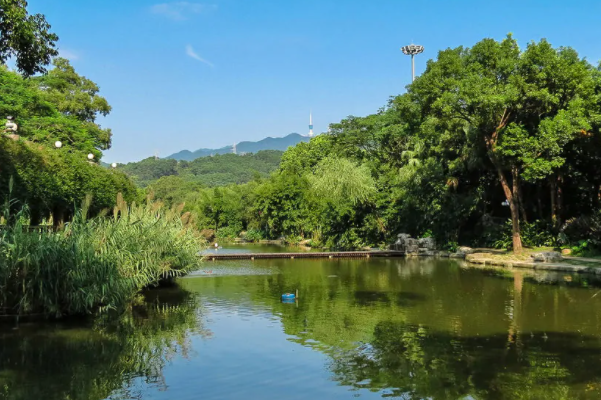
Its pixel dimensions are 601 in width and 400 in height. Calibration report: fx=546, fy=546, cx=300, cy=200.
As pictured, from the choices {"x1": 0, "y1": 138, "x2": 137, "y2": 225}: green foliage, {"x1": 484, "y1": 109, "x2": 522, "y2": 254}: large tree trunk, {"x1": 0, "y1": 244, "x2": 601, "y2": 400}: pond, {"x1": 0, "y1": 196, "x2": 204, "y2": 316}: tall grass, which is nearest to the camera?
{"x1": 0, "y1": 244, "x2": 601, "y2": 400}: pond

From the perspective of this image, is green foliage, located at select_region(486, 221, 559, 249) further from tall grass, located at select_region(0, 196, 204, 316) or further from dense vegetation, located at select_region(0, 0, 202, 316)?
tall grass, located at select_region(0, 196, 204, 316)

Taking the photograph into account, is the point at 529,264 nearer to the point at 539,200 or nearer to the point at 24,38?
the point at 539,200

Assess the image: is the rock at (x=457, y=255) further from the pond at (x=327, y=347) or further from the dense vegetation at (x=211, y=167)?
the dense vegetation at (x=211, y=167)

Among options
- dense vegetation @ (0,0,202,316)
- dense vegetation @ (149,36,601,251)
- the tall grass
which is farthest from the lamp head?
the tall grass

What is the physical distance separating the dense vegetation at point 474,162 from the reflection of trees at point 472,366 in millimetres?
13229

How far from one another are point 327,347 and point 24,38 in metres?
8.80

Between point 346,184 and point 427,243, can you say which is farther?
point 346,184

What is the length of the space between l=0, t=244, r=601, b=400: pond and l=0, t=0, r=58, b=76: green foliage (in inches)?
225

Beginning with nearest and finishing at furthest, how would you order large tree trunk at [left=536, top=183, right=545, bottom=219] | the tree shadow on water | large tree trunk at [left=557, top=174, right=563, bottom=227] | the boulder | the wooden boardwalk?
1. the tree shadow on water
2. large tree trunk at [left=557, top=174, right=563, bottom=227]
3. large tree trunk at [left=536, top=183, right=545, bottom=219]
4. the wooden boardwalk
5. the boulder

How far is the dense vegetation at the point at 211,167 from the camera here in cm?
14612

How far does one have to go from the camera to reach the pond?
740 cm

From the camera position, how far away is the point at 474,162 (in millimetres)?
27719

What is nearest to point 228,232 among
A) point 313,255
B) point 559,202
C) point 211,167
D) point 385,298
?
point 313,255

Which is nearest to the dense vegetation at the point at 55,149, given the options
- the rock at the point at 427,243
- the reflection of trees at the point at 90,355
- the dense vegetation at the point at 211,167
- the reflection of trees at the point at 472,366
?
the reflection of trees at the point at 90,355
